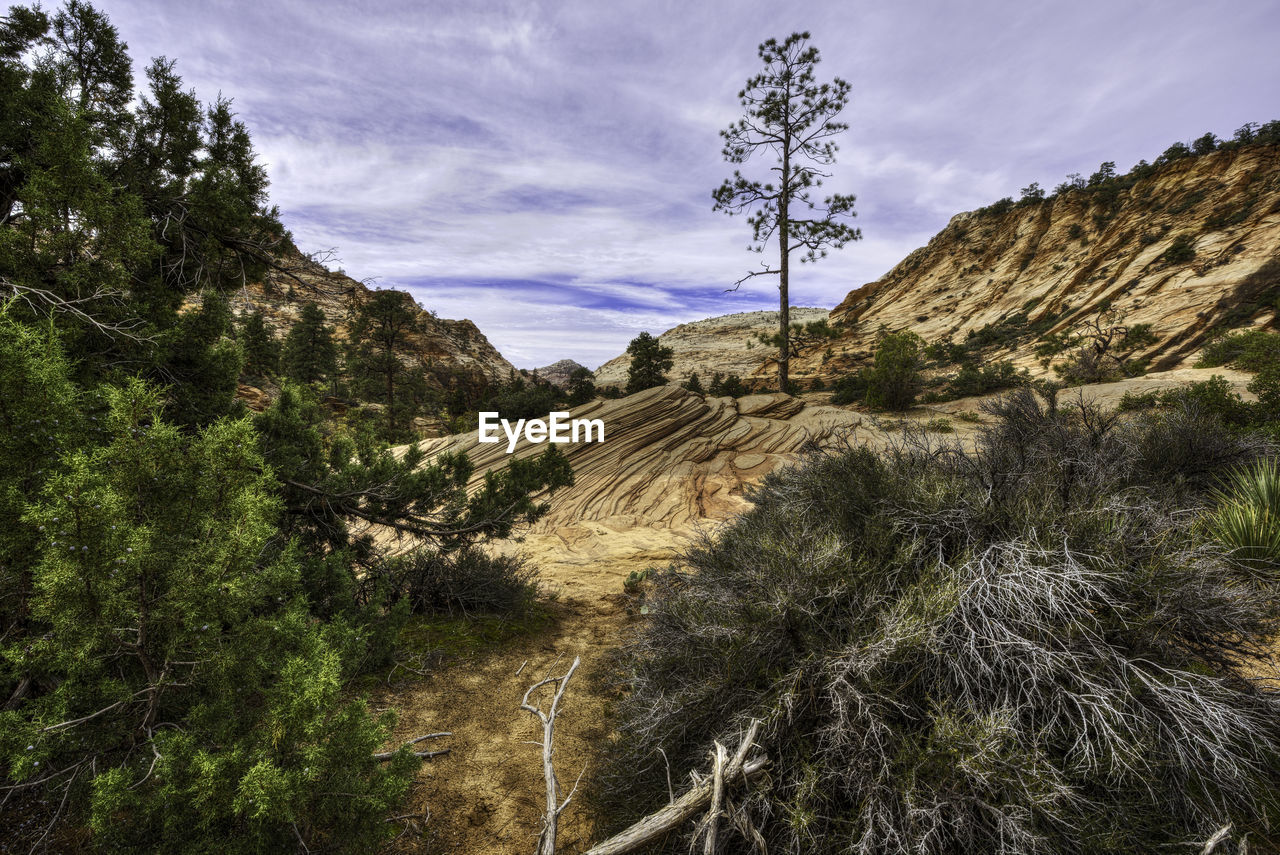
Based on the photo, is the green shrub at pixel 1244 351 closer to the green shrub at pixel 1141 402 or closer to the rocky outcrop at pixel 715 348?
the green shrub at pixel 1141 402

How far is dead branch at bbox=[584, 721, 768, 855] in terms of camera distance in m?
1.65

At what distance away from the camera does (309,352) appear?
901 inches

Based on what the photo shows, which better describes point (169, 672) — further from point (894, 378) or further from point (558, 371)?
point (558, 371)

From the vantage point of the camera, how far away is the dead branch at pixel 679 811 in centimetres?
165

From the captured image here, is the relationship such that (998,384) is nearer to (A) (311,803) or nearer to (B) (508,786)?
(B) (508,786)

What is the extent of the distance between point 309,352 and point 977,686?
1078 inches

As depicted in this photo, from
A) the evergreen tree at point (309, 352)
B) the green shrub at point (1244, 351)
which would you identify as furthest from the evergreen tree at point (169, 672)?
the evergreen tree at point (309, 352)

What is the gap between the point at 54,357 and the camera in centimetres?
192

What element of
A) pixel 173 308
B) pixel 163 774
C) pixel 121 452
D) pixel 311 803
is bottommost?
pixel 311 803

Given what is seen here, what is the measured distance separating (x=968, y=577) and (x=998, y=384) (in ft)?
48.4

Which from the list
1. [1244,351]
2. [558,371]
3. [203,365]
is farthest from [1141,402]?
[558,371]

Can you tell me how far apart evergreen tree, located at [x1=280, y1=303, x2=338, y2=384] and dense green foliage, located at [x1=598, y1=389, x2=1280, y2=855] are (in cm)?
2530

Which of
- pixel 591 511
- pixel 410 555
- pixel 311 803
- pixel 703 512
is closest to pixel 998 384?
pixel 703 512

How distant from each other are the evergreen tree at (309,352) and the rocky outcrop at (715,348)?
15.3 meters
